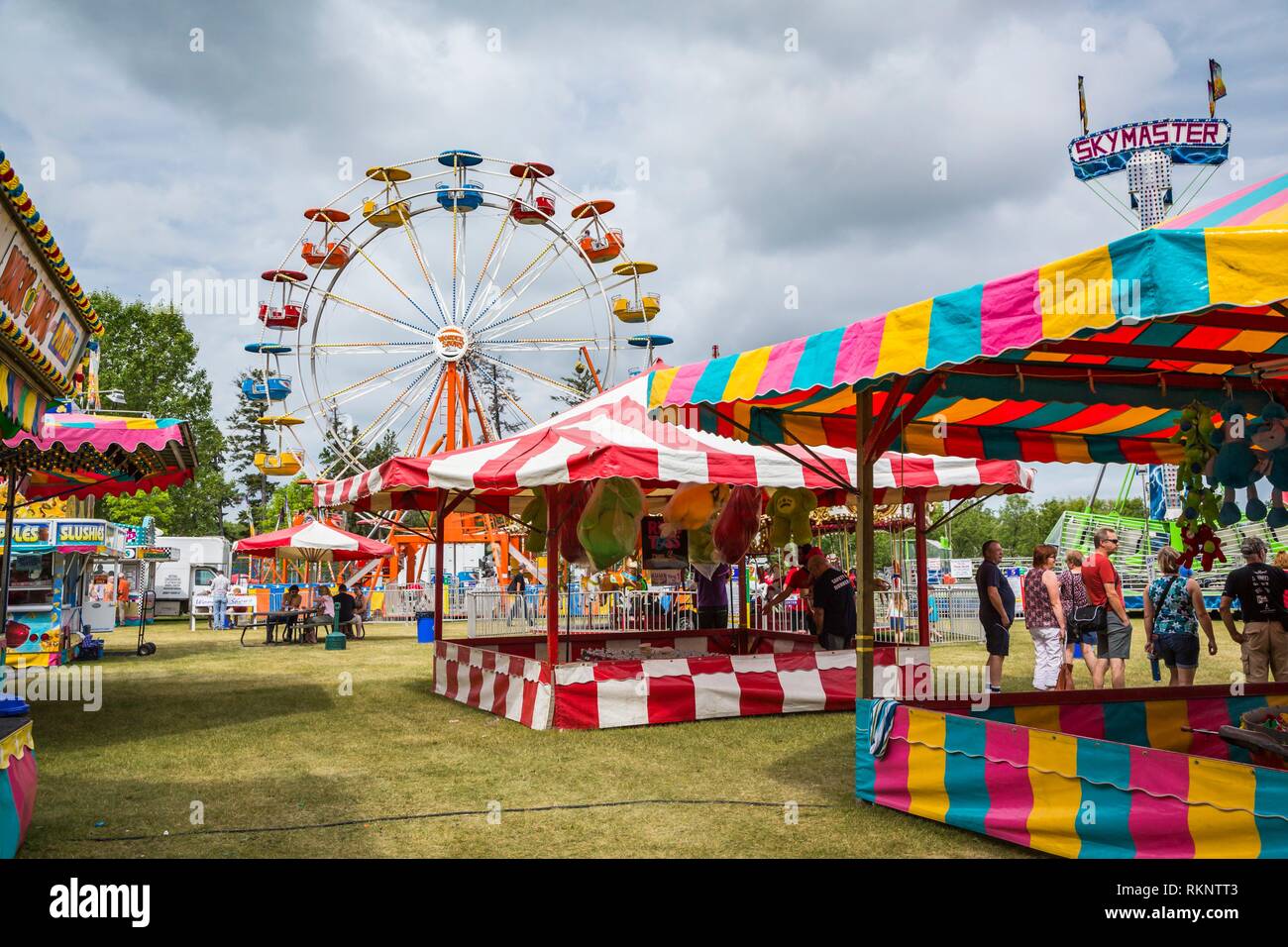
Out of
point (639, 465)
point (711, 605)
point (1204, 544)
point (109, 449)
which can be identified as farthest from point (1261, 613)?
point (109, 449)

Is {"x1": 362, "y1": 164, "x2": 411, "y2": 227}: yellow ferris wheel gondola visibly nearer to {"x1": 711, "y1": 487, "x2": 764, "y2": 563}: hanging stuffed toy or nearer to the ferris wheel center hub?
the ferris wheel center hub

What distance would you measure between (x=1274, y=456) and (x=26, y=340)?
5597 mm

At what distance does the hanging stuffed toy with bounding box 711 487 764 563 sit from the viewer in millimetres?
8883

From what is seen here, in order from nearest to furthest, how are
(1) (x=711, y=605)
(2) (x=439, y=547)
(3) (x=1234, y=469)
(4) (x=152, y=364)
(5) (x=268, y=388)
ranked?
1. (3) (x=1234, y=469)
2. (2) (x=439, y=547)
3. (1) (x=711, y=605)
4. (5) (x=268, y=388)
5. (4) (x=152, y=364)

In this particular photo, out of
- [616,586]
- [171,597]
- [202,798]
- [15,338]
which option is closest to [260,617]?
[171,597]

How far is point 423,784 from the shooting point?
6.05 m

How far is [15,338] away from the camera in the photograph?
166 inches

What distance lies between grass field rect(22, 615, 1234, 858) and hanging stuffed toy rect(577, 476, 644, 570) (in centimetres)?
144

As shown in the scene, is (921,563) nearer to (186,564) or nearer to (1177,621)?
(1177,621)

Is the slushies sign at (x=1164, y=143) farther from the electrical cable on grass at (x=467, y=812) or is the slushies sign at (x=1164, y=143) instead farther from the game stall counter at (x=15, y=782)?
the game stall counter at (x=15, y=782)

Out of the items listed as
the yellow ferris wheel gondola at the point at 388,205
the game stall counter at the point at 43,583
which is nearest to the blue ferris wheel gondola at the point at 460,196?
the yellow ferris wheel gondola at the point at 388,205

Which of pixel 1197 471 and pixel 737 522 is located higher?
pixel 1197 471

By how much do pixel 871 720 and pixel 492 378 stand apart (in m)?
21.5
